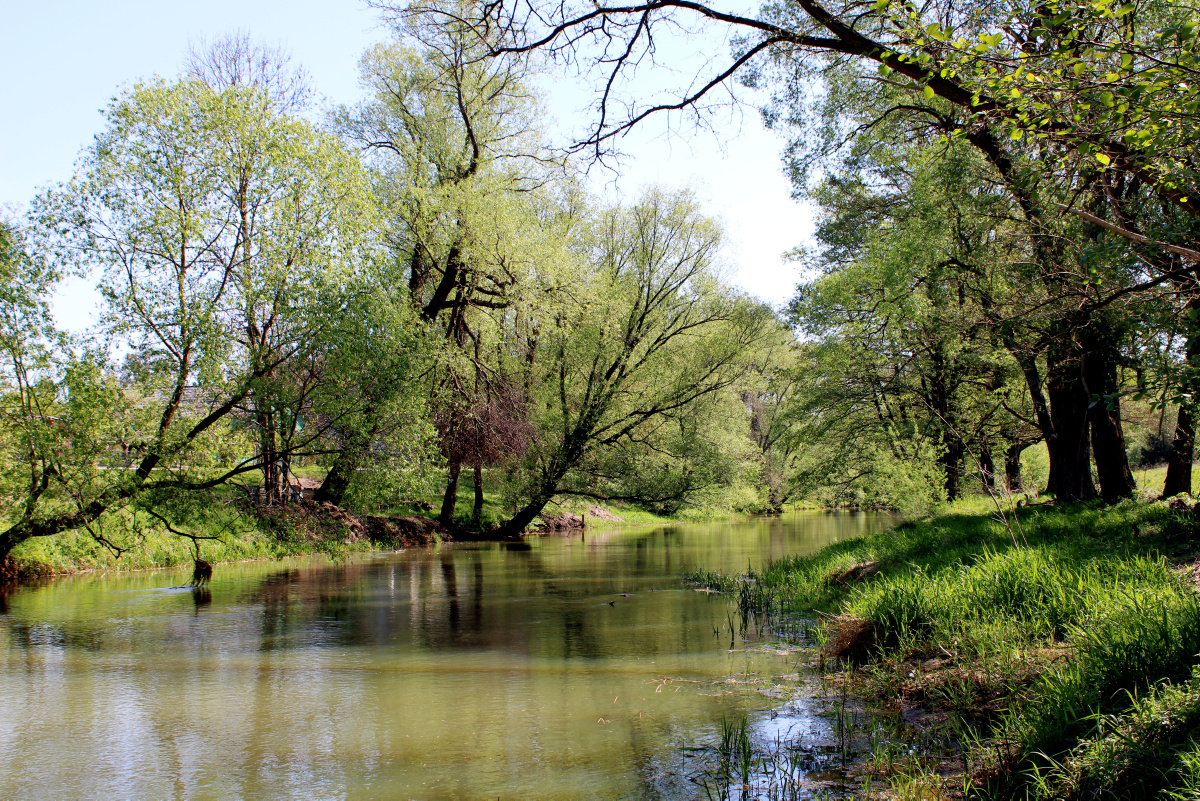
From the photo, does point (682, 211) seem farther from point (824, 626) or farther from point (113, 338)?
point (824, 626)

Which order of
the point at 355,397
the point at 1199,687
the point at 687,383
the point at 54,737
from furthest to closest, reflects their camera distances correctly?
the point at 687,383
the point at 355,397
the point at 54,737
the point at 1199,687

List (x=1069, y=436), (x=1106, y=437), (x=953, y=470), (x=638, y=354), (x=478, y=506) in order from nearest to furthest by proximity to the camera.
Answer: (x=1106, y=437) → (x=1069, y=436) → (x=953, y=470) → (x=638, y=354) → (x=478, y=506)

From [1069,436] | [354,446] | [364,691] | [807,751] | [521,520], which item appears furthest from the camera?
[521,520]

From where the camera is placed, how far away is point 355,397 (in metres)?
17.4

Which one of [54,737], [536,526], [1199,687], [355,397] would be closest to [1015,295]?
[1199,687]

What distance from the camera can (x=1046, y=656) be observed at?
539cm

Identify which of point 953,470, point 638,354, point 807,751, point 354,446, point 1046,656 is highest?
point 638,354

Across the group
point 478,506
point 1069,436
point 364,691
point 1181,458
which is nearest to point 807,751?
point 364,691

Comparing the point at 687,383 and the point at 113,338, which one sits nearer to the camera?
the point at 113,338

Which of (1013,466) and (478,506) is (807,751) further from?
(478,506)

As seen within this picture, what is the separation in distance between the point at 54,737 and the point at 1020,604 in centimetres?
790

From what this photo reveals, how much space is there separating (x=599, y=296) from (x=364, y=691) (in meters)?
19.3

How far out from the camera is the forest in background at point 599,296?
271 inches

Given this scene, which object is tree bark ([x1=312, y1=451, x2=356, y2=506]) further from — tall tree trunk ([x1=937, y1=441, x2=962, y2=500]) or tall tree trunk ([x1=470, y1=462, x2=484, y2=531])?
tall tree trunk ([x1=937, y1=441, x2=962, y2=500])
